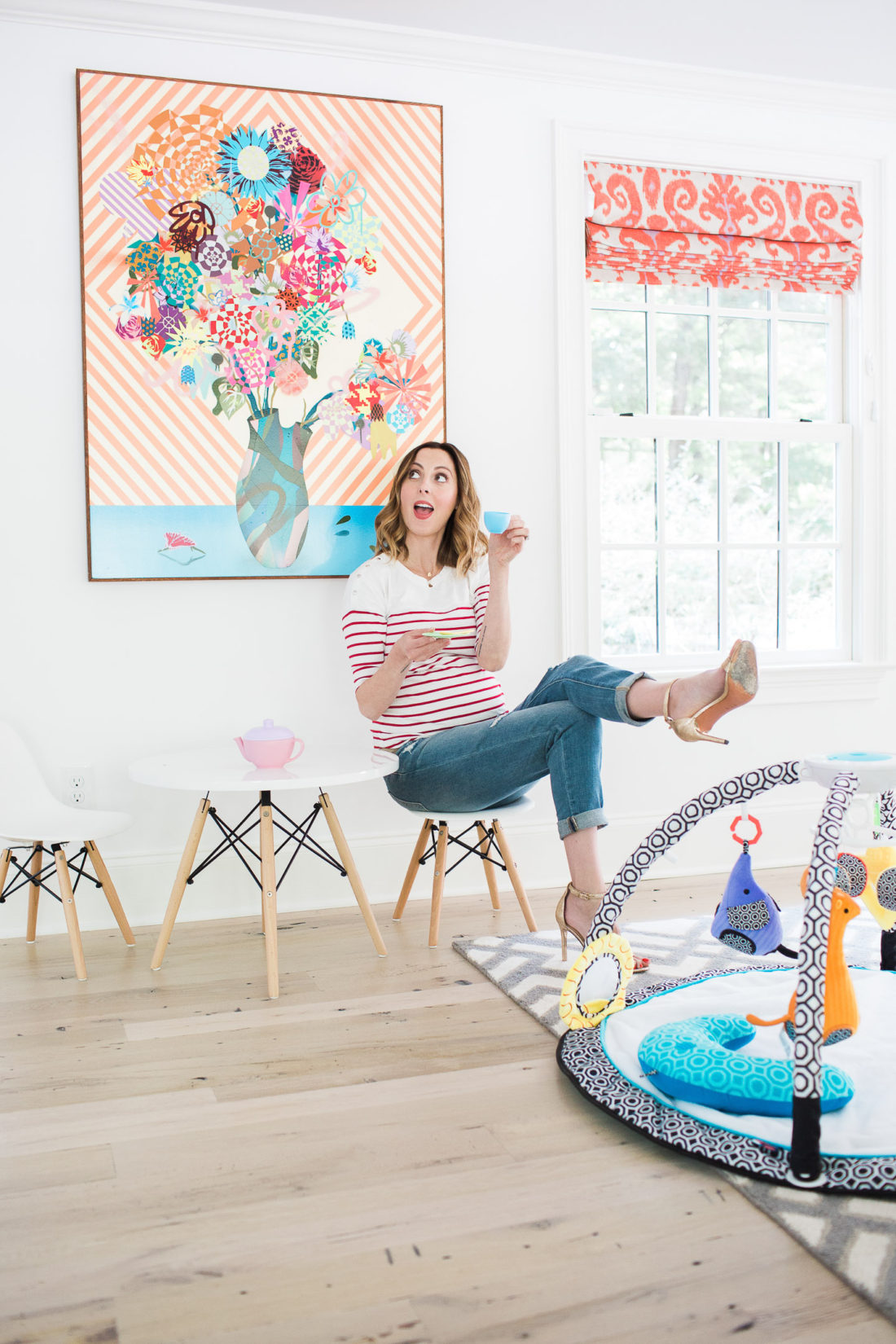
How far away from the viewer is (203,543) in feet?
9.65

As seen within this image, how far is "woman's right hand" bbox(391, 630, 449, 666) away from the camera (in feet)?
8.34

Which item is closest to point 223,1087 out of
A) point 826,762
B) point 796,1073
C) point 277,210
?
point 796,1073

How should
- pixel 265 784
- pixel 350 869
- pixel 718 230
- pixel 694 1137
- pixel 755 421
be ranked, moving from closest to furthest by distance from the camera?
pixel 694 1137 → pixel 265 784 → pixel 350 869 → pixel 718 230 → pixel 755 421

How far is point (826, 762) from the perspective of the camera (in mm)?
1762

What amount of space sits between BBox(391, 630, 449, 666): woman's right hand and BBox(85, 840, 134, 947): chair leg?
89 cm

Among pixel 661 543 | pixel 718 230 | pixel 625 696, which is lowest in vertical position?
pixel 625 696

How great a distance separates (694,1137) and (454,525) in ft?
5.83

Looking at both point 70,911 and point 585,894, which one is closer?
point 585,894

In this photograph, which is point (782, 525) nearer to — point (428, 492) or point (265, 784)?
point (428, 492)

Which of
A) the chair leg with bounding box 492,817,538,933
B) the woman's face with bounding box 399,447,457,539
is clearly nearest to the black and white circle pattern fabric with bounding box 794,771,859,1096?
the chair leg with bounding box 492,817,538,933

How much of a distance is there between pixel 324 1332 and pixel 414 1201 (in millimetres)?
293

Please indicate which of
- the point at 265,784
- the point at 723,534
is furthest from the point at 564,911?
the point at 723,534

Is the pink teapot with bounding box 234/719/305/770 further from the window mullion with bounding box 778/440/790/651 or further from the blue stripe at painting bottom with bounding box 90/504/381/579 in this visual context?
the window mullion with bounding box 778/440/790/651

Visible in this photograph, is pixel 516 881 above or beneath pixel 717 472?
beneath
